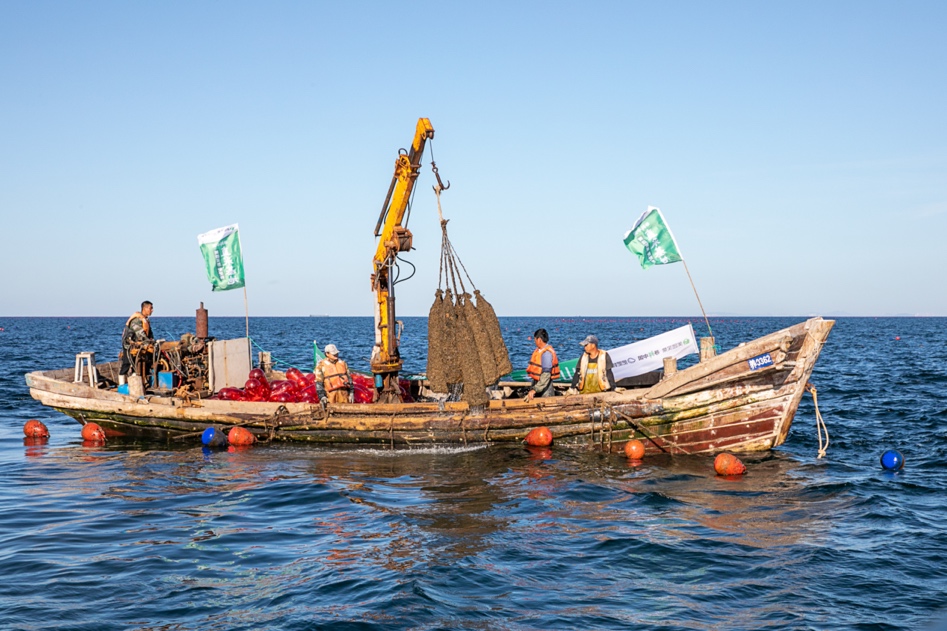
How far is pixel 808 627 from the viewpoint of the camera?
23.6ft

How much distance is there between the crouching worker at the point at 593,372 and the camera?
51.1 feet

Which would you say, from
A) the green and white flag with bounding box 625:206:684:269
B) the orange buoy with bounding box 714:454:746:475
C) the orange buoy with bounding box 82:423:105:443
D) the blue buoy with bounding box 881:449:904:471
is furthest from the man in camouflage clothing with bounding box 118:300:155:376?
the blue buoy with bounding box 881:449:904:471

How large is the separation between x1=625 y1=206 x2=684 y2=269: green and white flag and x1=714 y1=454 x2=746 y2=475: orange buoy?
4.65 metres

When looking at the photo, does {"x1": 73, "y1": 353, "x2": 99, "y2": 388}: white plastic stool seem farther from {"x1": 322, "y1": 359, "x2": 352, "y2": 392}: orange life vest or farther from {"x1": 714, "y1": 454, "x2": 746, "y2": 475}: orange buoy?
{"x1": 714, "y1": 454, "x2": 746, "y2": 475}: orange buoy

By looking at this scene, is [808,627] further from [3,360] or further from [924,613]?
[3,360]

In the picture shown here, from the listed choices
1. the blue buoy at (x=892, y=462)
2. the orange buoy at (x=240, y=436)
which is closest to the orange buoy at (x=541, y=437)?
the orange buoy at (x=240, y=436)

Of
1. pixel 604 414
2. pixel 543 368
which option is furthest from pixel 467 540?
pixel 543 368

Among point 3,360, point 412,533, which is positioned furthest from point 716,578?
point 3,360

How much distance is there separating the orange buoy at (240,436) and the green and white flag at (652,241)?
355 inches

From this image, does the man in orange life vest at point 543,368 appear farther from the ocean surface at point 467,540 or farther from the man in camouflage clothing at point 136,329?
the man in camouflage clothing at point 136,329

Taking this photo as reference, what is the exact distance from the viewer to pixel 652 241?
16688 mm

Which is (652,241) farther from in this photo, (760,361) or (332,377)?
(332,377)

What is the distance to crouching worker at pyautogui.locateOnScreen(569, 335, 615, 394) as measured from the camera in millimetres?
15578

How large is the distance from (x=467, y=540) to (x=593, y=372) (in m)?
6.53
